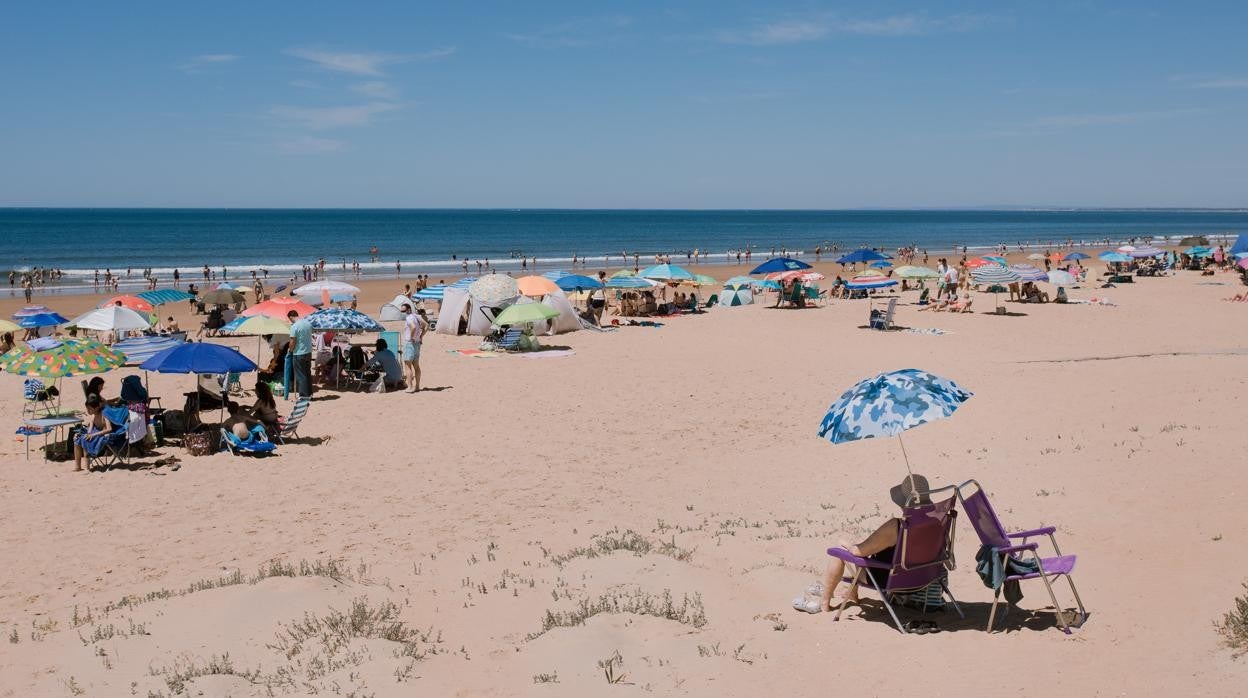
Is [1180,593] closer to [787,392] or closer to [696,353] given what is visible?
[787,392]

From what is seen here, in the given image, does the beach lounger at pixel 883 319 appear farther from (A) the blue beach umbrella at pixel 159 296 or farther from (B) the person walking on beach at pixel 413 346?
(A) the blue beach umbrella at pixel 159 296

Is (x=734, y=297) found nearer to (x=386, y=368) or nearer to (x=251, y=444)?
(x=386, y=368)

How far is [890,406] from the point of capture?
594 cm

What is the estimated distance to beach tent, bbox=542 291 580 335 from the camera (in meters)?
22.0

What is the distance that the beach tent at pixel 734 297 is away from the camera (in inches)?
1133

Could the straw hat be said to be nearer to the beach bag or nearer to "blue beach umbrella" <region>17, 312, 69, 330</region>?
the beach bag

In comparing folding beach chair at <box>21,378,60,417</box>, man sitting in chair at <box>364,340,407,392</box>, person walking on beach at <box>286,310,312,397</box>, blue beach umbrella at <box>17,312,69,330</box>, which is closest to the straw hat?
person walking on beach at <box>286,310,312,397</box>

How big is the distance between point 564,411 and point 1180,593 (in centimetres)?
886

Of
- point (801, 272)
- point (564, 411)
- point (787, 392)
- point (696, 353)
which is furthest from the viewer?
point (801, 272)

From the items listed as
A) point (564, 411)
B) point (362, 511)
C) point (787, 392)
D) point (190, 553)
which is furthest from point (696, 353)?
point (190, 553)

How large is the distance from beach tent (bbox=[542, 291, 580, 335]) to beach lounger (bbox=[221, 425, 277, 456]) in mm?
10836

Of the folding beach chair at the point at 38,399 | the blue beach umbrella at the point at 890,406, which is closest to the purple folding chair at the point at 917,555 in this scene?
the blue beach umbrella at the point at 890,406

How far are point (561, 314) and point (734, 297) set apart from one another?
26.8ft

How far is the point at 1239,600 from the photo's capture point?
5.11 meters
